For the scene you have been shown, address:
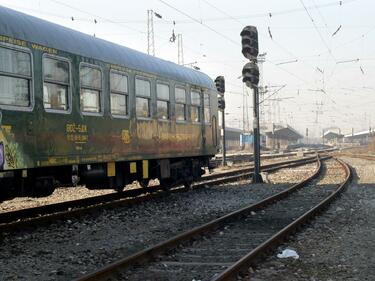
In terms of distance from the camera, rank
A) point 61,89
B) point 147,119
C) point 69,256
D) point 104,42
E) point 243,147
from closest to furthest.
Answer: point 69,256 < point 61,89 < point 104,42 < point 147,119 < point 243,147

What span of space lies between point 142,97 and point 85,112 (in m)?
2.44

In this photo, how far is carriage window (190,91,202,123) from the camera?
A: 50.8 ft

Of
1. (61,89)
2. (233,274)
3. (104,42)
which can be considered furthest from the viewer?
(104,42)

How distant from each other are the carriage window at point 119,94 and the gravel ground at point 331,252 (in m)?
4.80

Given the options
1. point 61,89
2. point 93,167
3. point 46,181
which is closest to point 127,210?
point 93,167

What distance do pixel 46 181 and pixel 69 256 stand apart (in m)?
2.72

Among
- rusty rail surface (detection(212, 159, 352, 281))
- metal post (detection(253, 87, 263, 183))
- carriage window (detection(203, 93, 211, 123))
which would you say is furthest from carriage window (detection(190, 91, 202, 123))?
rusty rail surface (detection(212, 159, 352, 281))

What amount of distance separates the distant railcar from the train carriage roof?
0.02 meters

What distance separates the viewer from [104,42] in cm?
1158

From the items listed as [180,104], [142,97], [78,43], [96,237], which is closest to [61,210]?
[96,237]

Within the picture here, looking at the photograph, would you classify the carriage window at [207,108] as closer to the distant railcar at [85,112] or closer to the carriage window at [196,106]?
the carriage window at [196,106]

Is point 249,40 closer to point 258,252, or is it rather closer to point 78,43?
point 78,43

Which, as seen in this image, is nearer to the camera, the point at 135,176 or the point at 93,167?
the point at 93,167

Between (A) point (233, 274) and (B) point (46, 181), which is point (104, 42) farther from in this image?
(A) point (233, 274)
